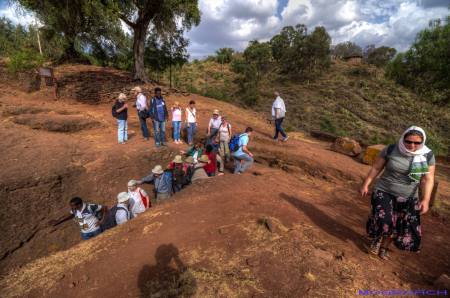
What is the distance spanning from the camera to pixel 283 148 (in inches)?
363

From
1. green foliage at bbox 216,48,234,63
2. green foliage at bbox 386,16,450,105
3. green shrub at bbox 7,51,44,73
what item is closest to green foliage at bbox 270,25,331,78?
green foliage at bbox 216,48,234,63

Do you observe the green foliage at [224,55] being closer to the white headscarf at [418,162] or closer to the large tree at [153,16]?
the large tree at [153,16]

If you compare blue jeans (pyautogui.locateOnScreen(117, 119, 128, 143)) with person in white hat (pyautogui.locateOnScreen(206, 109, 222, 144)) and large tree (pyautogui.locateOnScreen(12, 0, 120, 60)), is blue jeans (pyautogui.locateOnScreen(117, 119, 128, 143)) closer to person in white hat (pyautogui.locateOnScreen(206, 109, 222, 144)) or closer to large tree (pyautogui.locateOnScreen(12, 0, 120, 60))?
person in white hat (pyautogui.locateOnScreen(206, 109, 222, 144))

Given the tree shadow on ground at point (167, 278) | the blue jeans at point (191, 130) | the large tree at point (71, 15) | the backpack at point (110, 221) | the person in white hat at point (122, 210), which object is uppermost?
the large tree at point (71, 15)

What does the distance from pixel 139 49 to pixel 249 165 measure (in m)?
11.6

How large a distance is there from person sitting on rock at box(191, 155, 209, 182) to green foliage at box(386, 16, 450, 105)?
12.2m

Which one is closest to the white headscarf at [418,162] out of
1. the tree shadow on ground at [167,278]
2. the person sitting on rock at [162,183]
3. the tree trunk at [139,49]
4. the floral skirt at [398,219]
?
the floral skirt at [398,219]

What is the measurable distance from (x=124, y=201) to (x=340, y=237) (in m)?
3.75

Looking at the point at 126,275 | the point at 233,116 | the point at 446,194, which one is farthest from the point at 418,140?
the point at 233,116

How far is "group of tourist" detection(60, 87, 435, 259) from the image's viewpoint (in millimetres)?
2855

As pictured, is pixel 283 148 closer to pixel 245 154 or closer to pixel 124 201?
pixel 245 154

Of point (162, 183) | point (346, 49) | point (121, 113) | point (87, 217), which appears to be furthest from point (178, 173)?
point (346, 49)

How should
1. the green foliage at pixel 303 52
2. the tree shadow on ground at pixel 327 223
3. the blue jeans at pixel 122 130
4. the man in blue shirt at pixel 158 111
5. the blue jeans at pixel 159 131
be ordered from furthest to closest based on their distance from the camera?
the green foliage at pixel 303 52 < the blue jeans at pixel 122 130 < the blue jeans at pixel 159 131 < the man in blue shirt at pixel 158 111 < the tree shadow on ground at pixel 327 223

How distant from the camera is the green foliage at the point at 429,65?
11.6 metres
